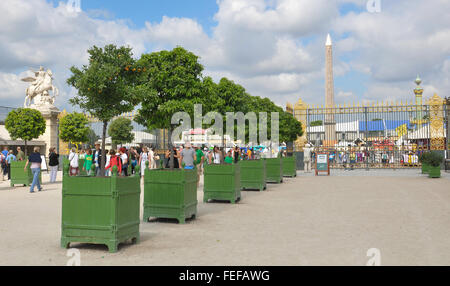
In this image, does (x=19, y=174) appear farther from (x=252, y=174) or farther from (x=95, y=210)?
(x=95, y=210)

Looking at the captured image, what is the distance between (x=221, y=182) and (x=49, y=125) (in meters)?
19.6

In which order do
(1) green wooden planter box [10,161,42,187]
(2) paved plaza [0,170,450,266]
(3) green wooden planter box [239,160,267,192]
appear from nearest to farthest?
(2) paved plaza [0,170,450,266] < (3) green wooden planter box [239,160,267,192] < (1) green wooden planter box [10,161,42,187]

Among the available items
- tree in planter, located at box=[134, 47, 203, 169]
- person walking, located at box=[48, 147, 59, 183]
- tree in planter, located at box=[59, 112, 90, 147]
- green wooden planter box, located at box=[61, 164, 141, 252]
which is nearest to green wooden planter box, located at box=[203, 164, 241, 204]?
tree in planter, located at box=[134, 47, 203, 169]

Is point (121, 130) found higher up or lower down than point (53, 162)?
higher up

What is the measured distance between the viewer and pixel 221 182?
1150 cm

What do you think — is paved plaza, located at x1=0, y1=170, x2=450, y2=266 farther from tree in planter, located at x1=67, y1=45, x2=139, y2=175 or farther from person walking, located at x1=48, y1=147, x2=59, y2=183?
person walking, located at x1=48, y1=147, x2=59, y2=183

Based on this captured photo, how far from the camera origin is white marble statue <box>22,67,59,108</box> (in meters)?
27.8

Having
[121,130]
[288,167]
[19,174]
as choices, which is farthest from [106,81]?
[121,130]

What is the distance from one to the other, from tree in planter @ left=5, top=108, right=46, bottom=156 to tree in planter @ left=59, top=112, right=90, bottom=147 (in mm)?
8266

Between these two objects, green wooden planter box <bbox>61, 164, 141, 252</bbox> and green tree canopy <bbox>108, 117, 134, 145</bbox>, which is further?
green tree canopy <bbox>108, 117, 134, 145</bbox>
